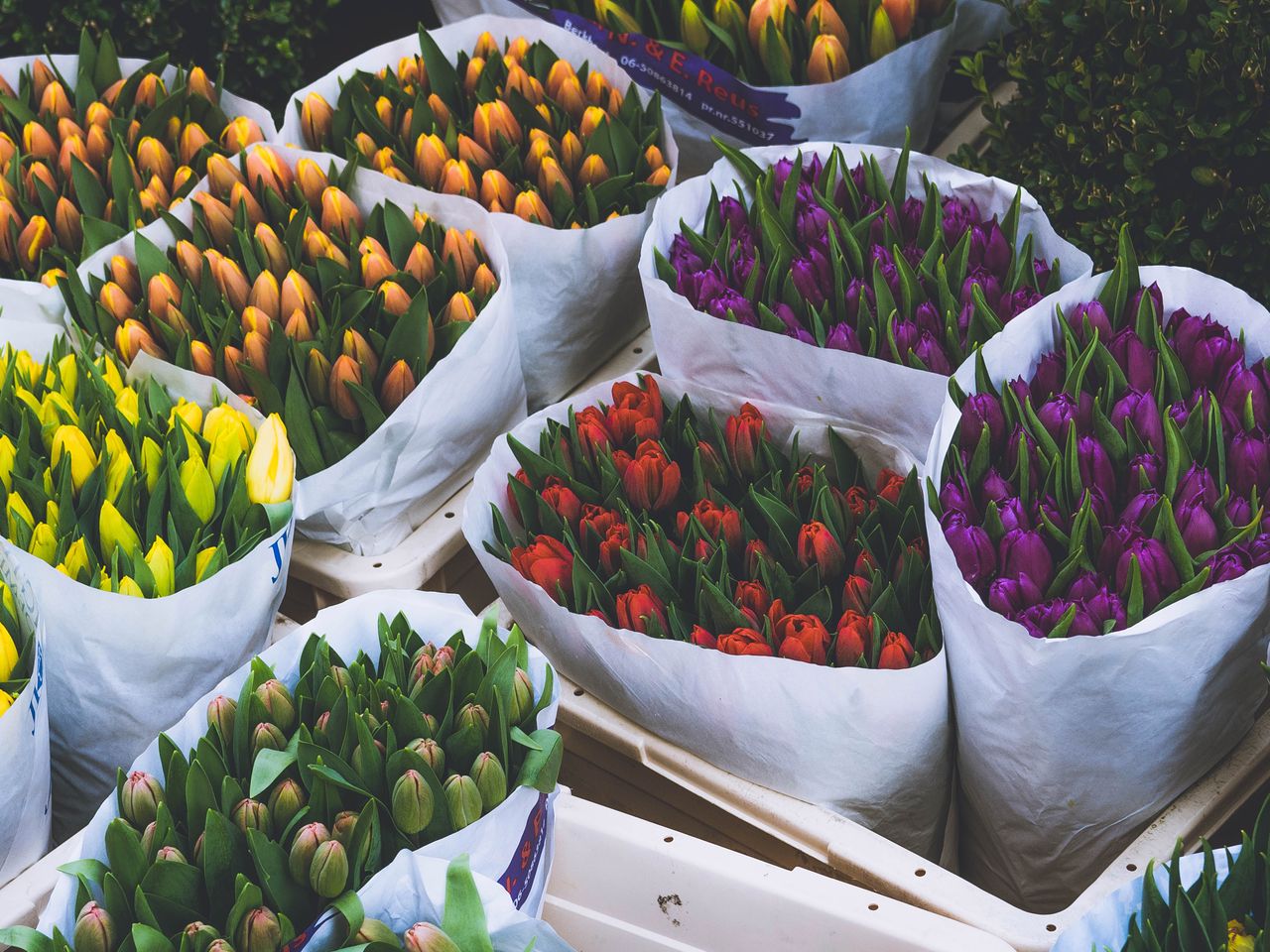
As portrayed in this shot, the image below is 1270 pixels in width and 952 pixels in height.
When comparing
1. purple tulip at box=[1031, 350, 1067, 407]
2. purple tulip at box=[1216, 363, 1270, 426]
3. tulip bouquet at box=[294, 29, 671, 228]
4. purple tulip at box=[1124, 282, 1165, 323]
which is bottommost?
purple tulip at box=[1031, 350, 1067, 407]

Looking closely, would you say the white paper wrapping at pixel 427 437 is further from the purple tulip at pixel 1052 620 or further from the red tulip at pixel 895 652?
the purple tulip at pixel 1052 620

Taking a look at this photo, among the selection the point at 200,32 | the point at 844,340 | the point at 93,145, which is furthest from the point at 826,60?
the point at 200,32

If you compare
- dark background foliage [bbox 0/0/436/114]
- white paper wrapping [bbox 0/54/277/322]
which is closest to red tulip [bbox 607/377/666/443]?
white paper wrapping [bbox 0/54/277/322]

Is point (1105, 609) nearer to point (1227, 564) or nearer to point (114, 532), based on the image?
point (1227, 564)

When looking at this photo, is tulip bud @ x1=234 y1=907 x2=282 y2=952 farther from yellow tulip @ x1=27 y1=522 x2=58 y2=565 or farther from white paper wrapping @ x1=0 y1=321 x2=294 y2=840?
yellow tulip @ x1=27 y1=522 x2=58 y2=565

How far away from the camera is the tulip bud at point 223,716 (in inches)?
46.1

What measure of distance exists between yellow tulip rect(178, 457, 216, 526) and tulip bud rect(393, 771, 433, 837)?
17.5 inches

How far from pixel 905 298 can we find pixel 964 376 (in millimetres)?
148

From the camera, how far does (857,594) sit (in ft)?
4.14

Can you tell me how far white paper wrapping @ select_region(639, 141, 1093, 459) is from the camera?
143 cm

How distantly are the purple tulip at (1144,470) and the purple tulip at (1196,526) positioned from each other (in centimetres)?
4

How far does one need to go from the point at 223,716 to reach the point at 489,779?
0.82 ft

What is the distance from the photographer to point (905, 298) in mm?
1455

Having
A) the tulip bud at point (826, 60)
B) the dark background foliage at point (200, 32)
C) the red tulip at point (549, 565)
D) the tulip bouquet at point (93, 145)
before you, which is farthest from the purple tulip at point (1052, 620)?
the dark background foliage at point (200, 32)
